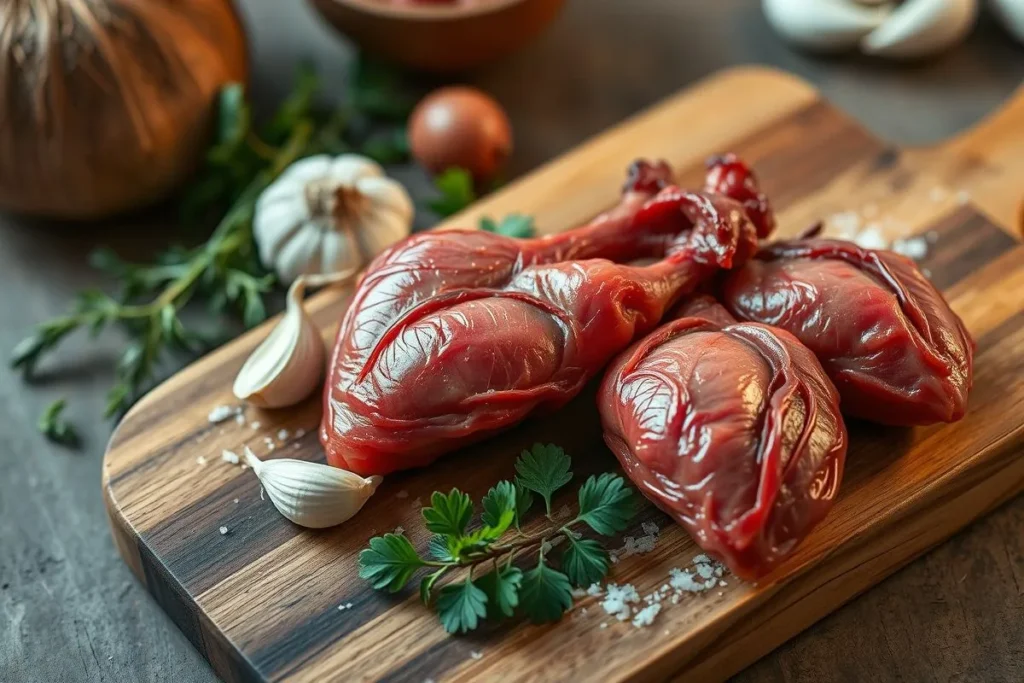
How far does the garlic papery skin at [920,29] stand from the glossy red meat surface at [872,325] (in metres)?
1.58

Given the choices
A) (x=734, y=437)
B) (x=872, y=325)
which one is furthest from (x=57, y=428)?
(x=872, y=325)

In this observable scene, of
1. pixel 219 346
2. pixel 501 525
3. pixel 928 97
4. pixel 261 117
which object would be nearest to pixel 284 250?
pixel 219 346

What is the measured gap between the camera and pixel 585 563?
8.77 feet

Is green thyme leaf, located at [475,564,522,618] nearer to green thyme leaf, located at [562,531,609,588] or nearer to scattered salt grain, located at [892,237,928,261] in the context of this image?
green thyme leaf, located at [562,531,609,588]

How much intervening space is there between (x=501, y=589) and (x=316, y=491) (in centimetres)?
51

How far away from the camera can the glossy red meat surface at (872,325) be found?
111 inches

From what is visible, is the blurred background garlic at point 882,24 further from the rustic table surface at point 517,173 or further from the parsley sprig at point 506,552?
the parsley sprig at point 506,552

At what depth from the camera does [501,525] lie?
2.68 metres

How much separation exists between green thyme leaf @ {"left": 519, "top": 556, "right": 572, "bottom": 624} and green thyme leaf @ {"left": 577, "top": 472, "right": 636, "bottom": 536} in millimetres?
170

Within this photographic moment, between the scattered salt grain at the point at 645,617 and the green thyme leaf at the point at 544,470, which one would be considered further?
the green thyme leaf at the point at 544,470

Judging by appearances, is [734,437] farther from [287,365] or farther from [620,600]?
[287,365]

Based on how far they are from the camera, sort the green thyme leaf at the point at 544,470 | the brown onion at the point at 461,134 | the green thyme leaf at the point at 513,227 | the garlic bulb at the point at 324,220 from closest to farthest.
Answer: the green thyme leaf at the point at 544,470 → the green thyme leaf at the point at 513,227 → the garlic bulb at the point at 324,220 → the brown onion at the point at 461,134

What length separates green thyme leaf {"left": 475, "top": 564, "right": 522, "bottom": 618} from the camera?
103 inches

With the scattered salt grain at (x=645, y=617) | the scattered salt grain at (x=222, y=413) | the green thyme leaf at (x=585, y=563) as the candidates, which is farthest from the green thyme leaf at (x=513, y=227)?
the scattered salt grain at (x=645, y=617)
